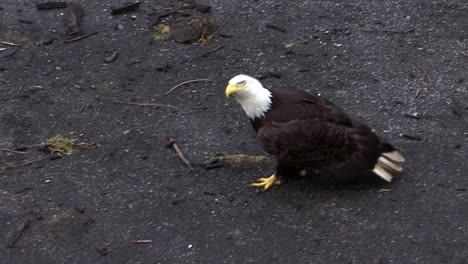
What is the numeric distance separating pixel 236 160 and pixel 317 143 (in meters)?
0.55

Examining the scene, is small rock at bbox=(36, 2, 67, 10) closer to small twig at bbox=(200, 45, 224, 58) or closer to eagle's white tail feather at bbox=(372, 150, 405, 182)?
small twig at bbox=(200, 45, 224, 58)

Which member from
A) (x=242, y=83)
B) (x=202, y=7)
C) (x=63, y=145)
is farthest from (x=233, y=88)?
(x=202, y=7)

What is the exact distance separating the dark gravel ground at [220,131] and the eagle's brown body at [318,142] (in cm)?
13

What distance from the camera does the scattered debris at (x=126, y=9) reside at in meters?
7.65

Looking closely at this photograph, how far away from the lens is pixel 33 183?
585cm

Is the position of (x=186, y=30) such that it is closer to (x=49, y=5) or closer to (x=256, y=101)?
(x=49, y=5)

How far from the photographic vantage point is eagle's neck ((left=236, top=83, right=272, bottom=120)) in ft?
19.1

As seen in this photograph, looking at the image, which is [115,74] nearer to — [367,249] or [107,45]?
[107,45]

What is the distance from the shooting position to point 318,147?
18.6ft

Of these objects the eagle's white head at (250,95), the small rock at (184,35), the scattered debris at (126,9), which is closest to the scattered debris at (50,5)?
the scattered debris at (126,9)

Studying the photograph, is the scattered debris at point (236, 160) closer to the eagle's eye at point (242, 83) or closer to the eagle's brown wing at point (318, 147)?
the eagle's brown wing at point (318, 147)

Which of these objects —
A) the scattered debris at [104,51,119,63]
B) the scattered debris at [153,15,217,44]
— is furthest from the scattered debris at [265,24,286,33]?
the scattered debris at [104,51,119,63]

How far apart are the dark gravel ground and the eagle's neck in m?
0.32

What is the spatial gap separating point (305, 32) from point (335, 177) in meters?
1.91
